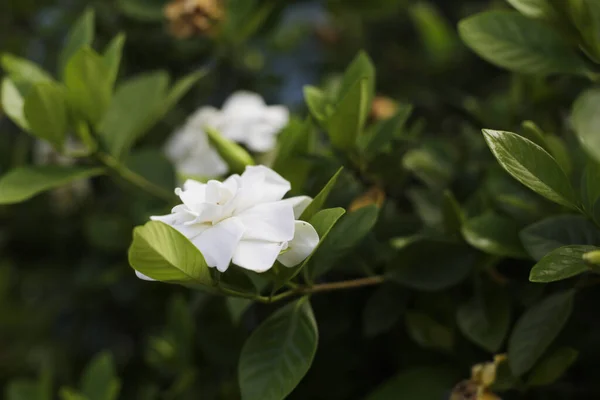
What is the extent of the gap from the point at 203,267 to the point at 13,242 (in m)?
1.15

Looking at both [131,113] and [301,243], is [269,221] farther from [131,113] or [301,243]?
[131,113]

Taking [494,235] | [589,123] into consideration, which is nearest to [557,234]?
[494,235]

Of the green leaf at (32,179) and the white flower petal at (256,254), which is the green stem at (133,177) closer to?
the green leaf at (32,179)

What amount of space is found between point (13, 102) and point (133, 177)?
0.58 feet

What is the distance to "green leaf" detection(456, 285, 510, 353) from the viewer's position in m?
0.66

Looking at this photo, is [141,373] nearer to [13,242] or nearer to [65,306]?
[65,306]

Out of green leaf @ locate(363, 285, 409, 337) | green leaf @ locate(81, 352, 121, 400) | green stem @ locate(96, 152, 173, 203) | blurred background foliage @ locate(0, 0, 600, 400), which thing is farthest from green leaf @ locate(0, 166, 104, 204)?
green leaf @ locate(363, 285, 409, 337)

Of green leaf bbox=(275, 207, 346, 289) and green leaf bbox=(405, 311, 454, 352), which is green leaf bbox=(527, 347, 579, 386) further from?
green leaf bbox=(275, 207, 346, 289)

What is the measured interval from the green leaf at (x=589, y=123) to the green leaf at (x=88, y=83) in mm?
544

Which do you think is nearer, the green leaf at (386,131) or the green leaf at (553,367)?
the green leaf at (553,367)

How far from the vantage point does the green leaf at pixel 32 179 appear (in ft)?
2.48

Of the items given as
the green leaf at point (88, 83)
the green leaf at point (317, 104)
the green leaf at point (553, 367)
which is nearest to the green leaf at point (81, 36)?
the green leaf at point (88, 83)

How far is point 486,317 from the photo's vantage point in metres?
0.68

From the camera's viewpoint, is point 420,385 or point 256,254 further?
point 420,385
